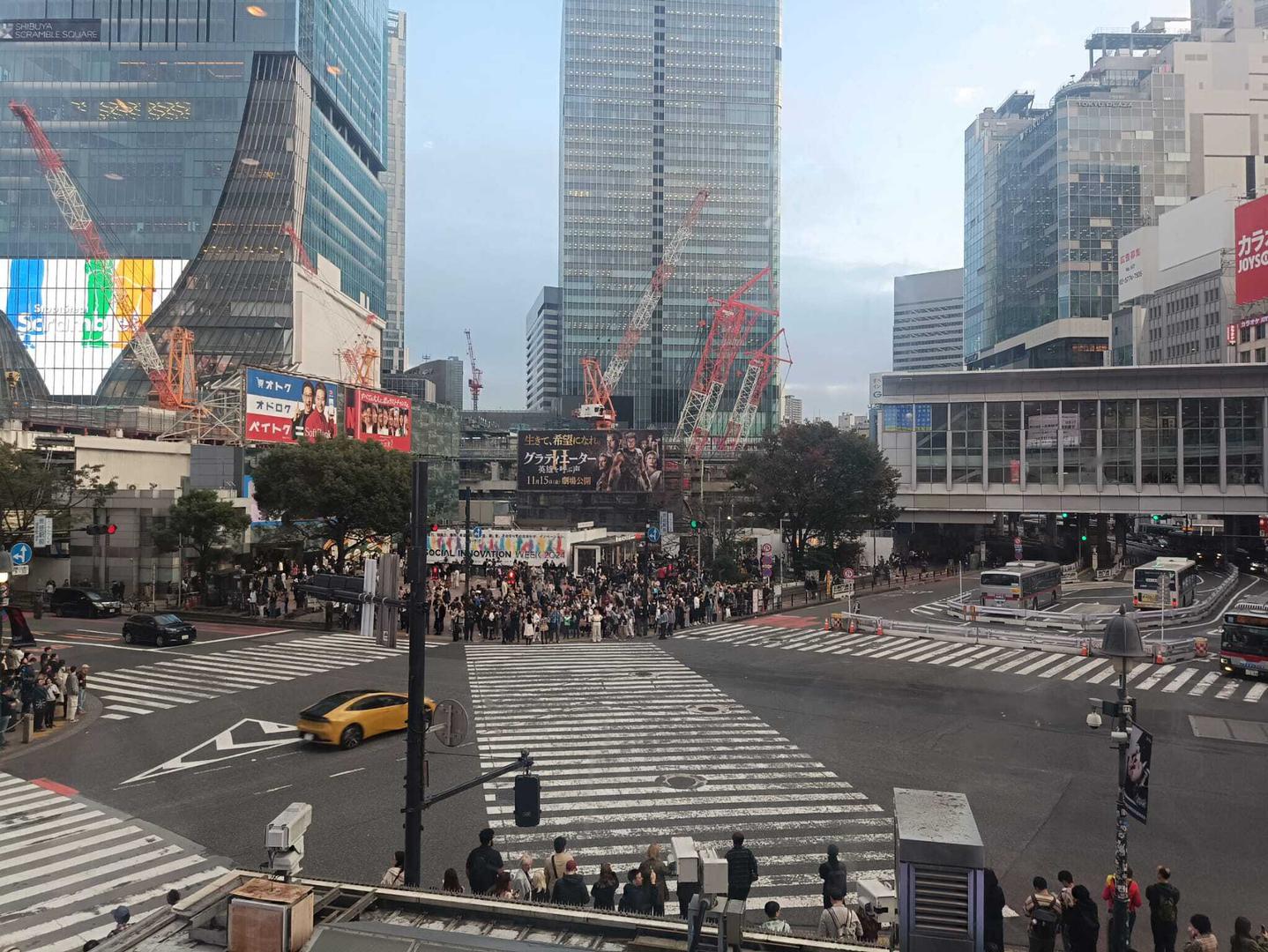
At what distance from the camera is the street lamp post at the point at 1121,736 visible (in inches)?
356

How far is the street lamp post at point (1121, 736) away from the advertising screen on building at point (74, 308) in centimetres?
9789

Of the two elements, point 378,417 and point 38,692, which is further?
point 378,417

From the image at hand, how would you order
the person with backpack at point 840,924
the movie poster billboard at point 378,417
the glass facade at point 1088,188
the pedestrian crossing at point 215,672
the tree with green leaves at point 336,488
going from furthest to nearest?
the glass facade at point 1088,188 → the movie poster billboard at point 378,417 → the tree with green leaves at point 336,488 → the pedestrian crossing at point 215,672 → the person with backpack at point 840,924

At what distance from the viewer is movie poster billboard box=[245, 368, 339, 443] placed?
169 ft

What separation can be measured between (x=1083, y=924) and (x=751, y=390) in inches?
5205

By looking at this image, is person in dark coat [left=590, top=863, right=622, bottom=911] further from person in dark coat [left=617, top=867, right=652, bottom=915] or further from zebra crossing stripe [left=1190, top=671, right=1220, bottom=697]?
zebra crossing stripe [left=1190, top=671, right=1220, bottom=697]

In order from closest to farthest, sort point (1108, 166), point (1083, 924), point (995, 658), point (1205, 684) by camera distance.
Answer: point (1083, 924), point (1205, 684), point (995, 658), point (1108, 166)

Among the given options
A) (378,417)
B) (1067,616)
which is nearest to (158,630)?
(1067,616)

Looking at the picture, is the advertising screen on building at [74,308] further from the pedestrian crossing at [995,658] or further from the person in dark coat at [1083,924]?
the person in dark coat at [1083,924]

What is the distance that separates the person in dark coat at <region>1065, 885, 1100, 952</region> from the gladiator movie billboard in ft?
172

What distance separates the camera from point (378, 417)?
67188 millimetres

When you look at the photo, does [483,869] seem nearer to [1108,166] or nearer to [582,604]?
[582,604]

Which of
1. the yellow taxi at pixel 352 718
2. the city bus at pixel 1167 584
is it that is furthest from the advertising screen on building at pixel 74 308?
the city bus at pixel 1167 584

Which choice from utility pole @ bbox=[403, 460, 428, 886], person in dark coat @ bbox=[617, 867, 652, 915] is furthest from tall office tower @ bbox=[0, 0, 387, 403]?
person in dark coat @ bbox=[617, 867, 652, 915]
